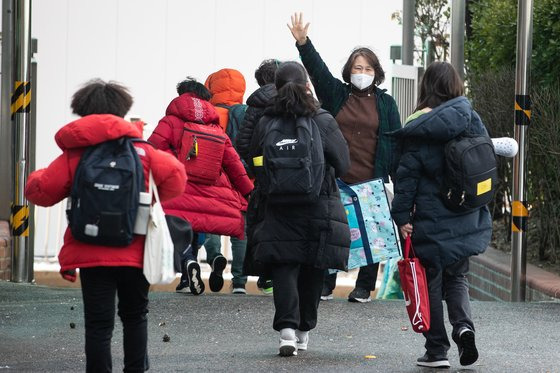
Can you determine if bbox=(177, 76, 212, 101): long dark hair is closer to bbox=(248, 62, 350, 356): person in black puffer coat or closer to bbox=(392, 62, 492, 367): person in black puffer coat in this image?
bbox=(248, 62, 350, 356): person in black puffer coat

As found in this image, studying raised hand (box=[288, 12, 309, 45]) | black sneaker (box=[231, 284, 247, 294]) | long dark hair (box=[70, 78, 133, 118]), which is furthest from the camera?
black sneaker (box=[231, 284, 247, 294])

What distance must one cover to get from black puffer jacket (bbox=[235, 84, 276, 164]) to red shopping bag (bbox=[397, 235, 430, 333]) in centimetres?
208

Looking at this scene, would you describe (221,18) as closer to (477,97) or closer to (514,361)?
(477,97)

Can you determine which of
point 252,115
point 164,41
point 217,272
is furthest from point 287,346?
point 164,41

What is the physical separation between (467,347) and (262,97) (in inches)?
108

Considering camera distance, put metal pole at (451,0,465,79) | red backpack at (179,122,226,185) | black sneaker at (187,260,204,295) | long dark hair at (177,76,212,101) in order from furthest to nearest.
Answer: metal pole at (451,0,465,79) < black sneaker at (187,260,204,295) < long dark hair at (177,76,212,101) < red backpack at (179,122,226,185)

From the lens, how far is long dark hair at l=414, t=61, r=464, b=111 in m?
7.31

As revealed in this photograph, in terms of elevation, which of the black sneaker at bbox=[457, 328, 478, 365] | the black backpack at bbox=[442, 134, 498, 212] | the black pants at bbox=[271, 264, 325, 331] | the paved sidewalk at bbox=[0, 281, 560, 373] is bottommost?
the paved sidewalk at bbox=[0, 281, 560, 373]

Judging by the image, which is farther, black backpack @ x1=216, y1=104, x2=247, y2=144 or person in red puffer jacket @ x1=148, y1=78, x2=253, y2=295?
black backpack @ x1=216, y1=104, x2=247, y2=144

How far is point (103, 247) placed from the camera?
6.02 metres

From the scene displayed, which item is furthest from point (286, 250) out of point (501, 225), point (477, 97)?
point (501, 225)

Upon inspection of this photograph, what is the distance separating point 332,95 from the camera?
9.76m

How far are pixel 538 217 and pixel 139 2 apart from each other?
4.84 meters

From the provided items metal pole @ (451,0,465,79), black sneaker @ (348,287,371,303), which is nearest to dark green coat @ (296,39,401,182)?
black sneaker @ (348,287,371,303)
